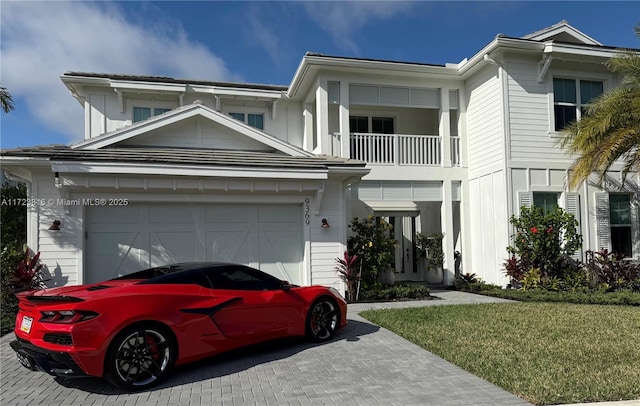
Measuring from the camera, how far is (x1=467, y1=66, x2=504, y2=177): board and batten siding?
505 inches

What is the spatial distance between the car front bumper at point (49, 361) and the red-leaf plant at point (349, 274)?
6917mm

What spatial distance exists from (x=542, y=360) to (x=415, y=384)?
192cm

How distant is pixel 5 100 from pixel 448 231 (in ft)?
40.8

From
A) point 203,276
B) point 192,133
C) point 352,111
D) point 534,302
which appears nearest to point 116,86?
point 192,133

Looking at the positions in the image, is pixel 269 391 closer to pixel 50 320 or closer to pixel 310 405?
pixel 310 405

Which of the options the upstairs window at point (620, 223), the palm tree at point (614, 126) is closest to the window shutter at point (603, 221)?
the upstairs window at point (620, 223)

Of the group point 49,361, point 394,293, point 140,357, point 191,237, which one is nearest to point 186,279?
point 140,357

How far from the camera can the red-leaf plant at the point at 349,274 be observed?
10719 millimetres

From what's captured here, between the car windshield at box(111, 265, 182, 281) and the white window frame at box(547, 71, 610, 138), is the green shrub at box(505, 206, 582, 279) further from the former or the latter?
the car windshield at box(111, 265, 182, 281)

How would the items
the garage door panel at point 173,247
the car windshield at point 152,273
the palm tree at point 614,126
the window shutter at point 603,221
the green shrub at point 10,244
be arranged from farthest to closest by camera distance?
the window shutter at point 603,221 → the palm tree at point 614,126 → the garage door panel at point 173,247 → the green shrub at point 10,244 → the car windshield at point 152,273

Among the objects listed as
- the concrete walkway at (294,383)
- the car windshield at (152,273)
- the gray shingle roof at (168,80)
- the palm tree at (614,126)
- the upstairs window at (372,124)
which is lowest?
the concrete walkway at (294,383)

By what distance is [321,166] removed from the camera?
33.0 ft

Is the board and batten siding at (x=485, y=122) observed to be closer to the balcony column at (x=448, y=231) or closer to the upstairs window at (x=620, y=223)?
the balcony column at (x=448, y=231)

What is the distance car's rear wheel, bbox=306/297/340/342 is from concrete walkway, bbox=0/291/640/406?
0.36m
